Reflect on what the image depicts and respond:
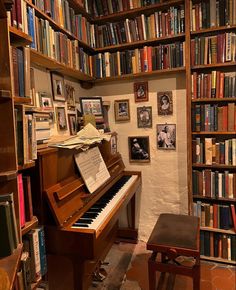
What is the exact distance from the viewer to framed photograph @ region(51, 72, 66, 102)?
2.01 meters

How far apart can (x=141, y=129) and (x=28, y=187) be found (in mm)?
1553

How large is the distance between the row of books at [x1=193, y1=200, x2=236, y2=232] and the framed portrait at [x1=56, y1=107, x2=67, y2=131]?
1441mm

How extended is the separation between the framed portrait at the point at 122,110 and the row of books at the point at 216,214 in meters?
1.14

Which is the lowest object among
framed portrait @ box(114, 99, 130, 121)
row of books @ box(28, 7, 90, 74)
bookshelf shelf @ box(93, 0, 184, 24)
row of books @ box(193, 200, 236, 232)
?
row of books @ box(193, 200, 236, 232)

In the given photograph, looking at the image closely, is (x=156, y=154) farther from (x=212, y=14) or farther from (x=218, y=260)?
(x=212, y=14)

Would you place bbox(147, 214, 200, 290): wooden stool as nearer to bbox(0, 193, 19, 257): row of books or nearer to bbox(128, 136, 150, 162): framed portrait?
bbox(128, 136, 150, 162): framed portrait

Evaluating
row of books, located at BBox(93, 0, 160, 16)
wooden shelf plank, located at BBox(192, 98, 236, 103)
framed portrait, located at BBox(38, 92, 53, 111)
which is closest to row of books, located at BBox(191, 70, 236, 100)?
wooden shelf plank, located at BBox(192, 98, 236, 103)

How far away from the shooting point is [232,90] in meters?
2.12

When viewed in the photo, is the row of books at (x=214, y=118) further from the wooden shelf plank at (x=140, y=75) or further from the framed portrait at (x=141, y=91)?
the framed portrait at (x=141, y=91)

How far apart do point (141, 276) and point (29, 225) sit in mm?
1295

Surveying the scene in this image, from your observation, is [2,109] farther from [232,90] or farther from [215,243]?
[215,243]

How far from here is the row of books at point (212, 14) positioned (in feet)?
6.74

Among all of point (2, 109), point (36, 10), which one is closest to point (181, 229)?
point (2, 109)

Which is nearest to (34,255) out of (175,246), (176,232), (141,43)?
(175,246)
